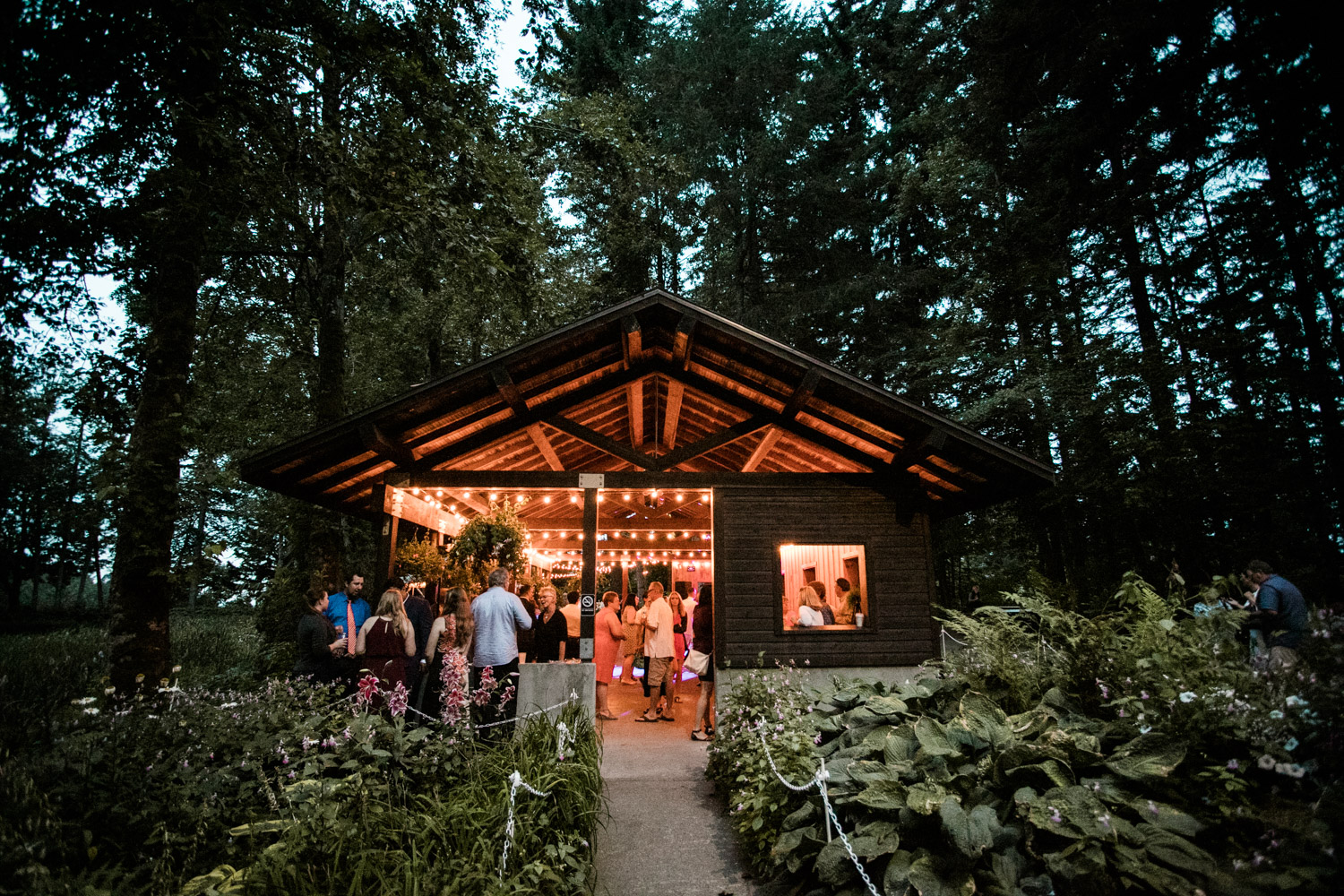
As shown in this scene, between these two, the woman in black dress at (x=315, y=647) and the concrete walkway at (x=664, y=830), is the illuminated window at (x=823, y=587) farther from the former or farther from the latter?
the woman in black dress at (x=315, y=647)

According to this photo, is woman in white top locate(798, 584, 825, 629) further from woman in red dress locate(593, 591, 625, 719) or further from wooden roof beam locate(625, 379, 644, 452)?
wooden roof beam locate(625, 379, 644, 452)

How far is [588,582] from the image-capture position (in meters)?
Answer: 8.37

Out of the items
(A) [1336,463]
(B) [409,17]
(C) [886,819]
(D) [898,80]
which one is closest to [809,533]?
(C) [886,819]

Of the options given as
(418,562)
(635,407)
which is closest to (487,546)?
(418,562)

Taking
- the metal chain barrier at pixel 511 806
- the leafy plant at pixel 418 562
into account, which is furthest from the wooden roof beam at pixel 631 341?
the metal chain barrier at pixel 511 806

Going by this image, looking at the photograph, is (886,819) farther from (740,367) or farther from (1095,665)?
(740,367)

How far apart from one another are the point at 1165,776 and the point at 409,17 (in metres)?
10.7

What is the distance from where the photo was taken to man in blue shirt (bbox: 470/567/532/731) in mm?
6387

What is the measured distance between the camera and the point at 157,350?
6625 millimetres

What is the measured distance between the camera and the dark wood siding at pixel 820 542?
28.4 feet

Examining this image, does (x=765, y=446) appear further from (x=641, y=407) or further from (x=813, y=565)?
(x=813, y=565)

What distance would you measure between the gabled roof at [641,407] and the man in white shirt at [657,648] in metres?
2.08

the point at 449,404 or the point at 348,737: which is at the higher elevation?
the point at 449,404

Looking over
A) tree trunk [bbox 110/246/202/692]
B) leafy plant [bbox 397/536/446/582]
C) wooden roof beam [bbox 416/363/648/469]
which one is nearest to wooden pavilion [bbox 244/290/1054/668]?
wooden roof beam [bbox 416/363/648/469]
